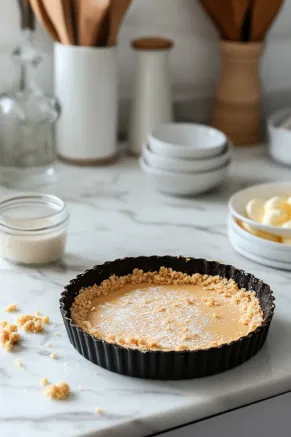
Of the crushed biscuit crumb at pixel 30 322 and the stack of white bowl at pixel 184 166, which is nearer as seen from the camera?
the crushed biscuit crumb at pixel 30 322

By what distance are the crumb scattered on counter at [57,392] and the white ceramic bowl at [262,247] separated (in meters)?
0.40

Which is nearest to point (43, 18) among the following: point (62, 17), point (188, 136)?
point (62, 17)

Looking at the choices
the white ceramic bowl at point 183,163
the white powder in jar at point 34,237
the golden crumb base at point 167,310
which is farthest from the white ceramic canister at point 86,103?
the golden crumb base at point 167,310

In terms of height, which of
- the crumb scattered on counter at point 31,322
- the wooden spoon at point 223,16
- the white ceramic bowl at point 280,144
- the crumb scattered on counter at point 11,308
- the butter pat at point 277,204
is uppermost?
Answer: the wooden spoon at point 223,16

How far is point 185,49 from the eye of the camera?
1.69 m

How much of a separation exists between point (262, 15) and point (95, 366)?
900mm

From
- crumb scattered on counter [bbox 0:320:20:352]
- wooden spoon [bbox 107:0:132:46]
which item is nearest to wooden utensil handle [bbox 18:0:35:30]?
wooden spoon [bbox 107:0:132:46]

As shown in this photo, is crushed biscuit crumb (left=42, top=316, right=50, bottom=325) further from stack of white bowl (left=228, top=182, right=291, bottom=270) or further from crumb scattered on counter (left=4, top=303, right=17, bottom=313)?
stack of white bowl (left=228, top=182, right=291, bottom=270)

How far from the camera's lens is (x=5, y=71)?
1527 millimetres

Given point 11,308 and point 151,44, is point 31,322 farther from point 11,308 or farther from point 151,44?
point 151,44

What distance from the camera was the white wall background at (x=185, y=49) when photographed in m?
1.53

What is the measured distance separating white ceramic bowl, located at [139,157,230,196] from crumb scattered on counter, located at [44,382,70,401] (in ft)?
1.91

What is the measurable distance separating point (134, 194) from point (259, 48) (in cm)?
42

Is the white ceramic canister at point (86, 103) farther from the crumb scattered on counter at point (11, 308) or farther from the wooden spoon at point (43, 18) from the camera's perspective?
the crumb scattered on counter at point (11, 308)
